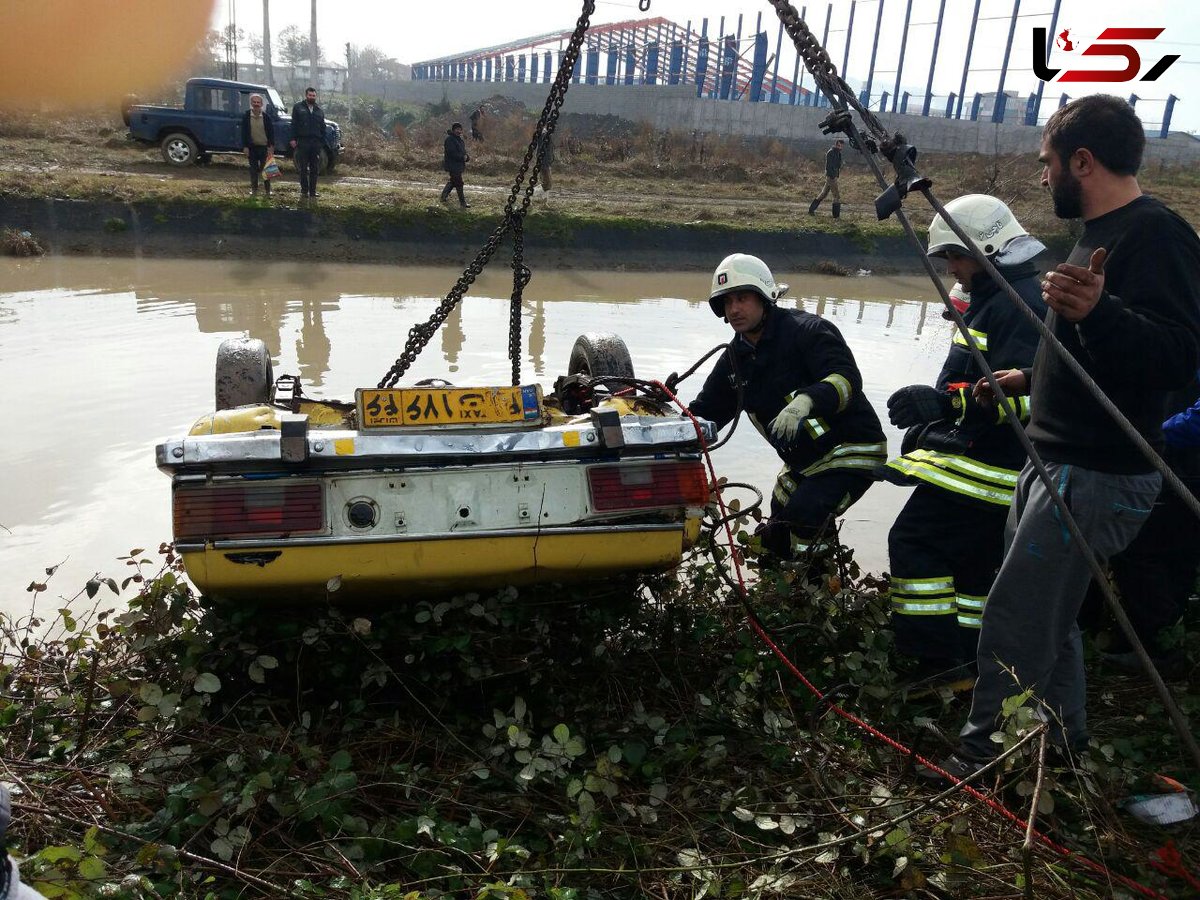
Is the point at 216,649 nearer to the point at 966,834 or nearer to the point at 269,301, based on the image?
the point at 966,834

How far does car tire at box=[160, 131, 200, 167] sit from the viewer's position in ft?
58.3

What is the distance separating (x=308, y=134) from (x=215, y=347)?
23.9 ft

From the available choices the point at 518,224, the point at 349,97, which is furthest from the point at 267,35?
the point at 518,224

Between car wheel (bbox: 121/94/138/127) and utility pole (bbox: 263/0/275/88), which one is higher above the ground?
utility pole (bbox: 263/0/275/88)

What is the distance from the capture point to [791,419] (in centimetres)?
372

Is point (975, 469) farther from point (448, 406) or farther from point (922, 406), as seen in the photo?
point (448, 406)

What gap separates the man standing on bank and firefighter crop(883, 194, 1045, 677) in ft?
1.82

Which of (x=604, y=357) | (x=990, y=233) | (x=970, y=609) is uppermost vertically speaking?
(x=990, y=233)

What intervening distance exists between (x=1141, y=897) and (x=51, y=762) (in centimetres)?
281

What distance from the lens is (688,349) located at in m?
9.07

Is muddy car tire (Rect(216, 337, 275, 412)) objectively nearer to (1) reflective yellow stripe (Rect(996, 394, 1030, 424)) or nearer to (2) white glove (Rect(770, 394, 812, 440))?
(2) white glove (Rect(770, 394, 812, 440))

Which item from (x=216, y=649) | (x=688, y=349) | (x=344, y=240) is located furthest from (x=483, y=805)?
(x=344, y=240)

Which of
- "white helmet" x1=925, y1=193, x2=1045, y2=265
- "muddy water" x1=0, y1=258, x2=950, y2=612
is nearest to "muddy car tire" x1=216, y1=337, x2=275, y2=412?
"muddy water" x1=0, y1=258, x2=950, y2=612

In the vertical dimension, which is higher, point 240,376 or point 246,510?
point 240,376
